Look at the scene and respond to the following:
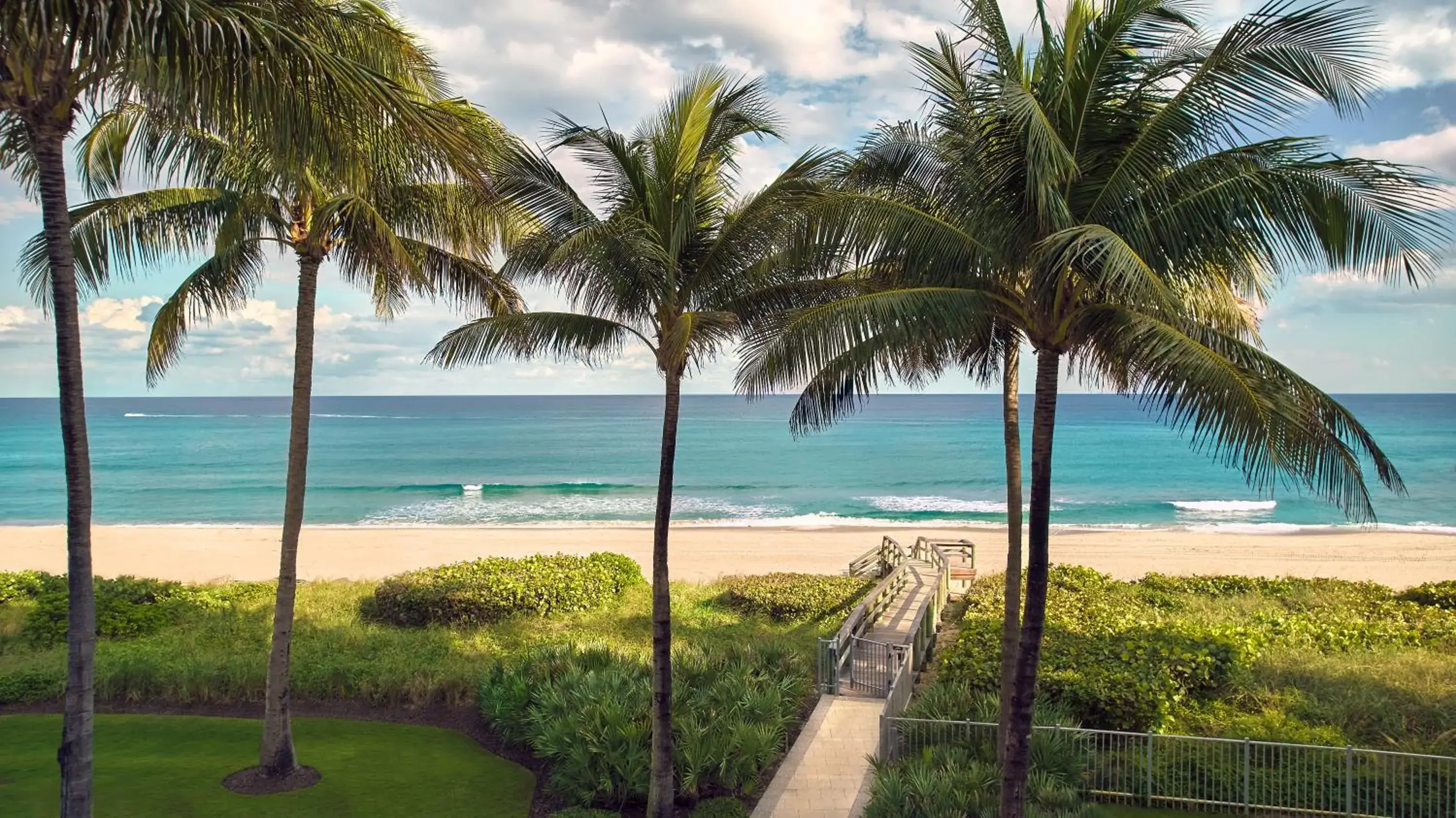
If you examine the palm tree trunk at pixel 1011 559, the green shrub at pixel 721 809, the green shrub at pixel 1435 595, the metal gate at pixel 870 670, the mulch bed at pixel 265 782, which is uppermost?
the palm tree trunk at pixel 1011 559

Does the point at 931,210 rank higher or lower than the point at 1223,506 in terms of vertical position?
higher

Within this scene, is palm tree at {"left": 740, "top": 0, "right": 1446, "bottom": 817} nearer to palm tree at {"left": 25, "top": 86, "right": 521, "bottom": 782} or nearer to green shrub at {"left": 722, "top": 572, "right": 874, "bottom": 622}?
palm tree at {"left": 25, "top": 86, "right": 521, "bottom": 782}

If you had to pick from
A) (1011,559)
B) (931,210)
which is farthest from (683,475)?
(931,210)

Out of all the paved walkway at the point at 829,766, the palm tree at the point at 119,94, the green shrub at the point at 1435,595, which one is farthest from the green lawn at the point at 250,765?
the green shrub at the point at 1435,595

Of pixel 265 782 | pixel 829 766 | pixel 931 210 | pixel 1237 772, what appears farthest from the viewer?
pixel 829 766

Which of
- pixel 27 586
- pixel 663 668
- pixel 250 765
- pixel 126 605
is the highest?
pixel 663 668

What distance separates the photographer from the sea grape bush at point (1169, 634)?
12016 millimetres

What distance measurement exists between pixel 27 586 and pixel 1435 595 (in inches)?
1154

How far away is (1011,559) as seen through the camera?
10328 mm

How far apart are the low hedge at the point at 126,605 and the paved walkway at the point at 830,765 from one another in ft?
42.2

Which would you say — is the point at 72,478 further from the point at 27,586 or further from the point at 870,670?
the point at 27,586

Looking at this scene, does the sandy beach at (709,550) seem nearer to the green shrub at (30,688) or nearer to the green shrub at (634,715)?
the green shrub at (634,715)

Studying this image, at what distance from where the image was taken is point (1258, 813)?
32.9 ft

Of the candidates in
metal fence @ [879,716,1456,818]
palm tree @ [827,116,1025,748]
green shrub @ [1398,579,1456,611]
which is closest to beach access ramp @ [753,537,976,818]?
metal fence @ [879,716,1456,818]
